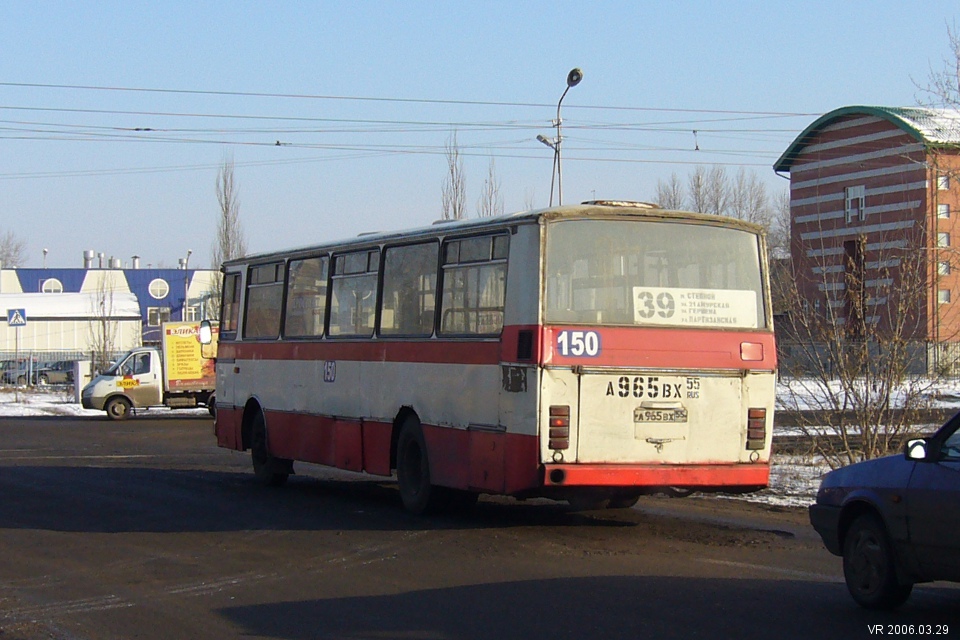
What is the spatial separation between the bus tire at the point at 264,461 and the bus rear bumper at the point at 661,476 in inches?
269

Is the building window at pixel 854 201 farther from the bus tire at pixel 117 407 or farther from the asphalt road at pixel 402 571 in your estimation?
the asphalt road at pixel 402 571

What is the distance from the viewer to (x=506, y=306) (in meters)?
11.4

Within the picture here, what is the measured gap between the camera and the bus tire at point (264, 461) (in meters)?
16.8

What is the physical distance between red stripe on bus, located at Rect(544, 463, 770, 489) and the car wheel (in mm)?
3198

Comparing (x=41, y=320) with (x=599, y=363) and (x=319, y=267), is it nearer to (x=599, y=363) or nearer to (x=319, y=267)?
(x=319, y=267)

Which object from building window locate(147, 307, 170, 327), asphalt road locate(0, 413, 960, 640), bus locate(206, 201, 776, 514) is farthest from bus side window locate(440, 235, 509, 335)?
building window locate(147, 307, 170, 327)

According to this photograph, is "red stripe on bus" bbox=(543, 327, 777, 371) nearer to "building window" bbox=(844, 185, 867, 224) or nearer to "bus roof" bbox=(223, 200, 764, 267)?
"bus roof" bbox=(223, 200, 764, 267)

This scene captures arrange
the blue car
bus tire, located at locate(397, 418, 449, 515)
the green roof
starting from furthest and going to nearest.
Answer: the green roof, bus tire, located at locate(397, 418, 449, 515), the blue car

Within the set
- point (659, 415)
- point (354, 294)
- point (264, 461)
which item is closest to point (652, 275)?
point (659, 415)

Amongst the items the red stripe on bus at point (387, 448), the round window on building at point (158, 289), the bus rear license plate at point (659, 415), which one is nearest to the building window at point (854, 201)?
the red stripe on bus at point (387, 448)

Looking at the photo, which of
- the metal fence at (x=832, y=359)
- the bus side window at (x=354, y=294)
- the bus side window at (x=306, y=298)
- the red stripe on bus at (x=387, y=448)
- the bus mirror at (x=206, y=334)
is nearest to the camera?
the red stripe on bus at (x=387, y=448)

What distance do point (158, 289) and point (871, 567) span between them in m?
84.2

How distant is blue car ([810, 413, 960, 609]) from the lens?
7.09 metres

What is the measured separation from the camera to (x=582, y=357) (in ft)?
36.2
